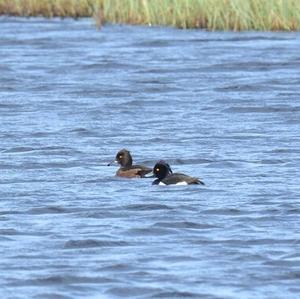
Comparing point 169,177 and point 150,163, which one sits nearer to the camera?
point 169,177

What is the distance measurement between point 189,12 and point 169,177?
14437 mm

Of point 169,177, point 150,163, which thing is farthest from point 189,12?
point 169,177

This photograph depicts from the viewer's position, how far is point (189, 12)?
2919cm

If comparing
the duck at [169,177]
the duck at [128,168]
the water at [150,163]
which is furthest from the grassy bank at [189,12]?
the duck at [169,177]

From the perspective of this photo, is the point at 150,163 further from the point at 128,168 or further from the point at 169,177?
the point at 169,177

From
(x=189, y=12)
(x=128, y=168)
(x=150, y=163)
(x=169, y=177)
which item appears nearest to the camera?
(x=169, y=177)

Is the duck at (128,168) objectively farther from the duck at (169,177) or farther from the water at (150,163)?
the duck at (169,177)

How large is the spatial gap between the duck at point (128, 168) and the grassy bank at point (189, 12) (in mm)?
11000

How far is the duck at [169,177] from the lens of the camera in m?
14.9

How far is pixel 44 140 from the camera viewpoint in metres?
18.4

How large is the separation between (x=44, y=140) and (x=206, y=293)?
7841mm

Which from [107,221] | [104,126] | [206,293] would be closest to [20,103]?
[104,126]

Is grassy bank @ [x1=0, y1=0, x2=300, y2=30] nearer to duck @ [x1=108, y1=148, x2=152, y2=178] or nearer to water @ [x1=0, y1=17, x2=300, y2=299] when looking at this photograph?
water @ [x1=0, y1=17, x2=300, y2=299]

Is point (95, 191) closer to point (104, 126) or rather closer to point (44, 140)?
point (44, 140)
